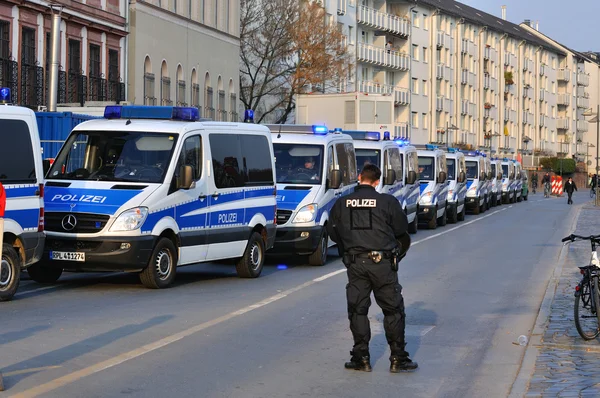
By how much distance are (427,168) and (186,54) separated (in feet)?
59.8

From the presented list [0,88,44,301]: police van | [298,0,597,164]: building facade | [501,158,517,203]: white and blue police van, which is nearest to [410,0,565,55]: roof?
[298,0,597,164]: building facade

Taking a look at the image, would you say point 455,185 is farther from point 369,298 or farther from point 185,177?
point 369,298

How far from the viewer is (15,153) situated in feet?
45.5

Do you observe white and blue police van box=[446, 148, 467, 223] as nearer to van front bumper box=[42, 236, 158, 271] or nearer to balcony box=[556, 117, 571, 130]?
van front bumper box=[42, 236, 158, 271]

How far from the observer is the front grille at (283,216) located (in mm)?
19844

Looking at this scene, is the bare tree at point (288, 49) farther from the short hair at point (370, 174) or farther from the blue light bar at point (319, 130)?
the short hair at point (370, 174)

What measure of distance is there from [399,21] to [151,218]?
247ft

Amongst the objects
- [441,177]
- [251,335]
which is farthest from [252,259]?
[441,177]

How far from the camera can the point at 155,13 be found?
4719 centimetres

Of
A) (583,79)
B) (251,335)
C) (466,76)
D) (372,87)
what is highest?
(583,79)

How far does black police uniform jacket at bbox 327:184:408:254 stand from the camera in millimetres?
9383

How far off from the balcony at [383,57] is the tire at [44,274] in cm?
6626

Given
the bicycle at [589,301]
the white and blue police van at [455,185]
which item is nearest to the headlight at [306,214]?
the bicycle at [589,301]

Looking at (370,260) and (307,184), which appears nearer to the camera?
(370,260)
